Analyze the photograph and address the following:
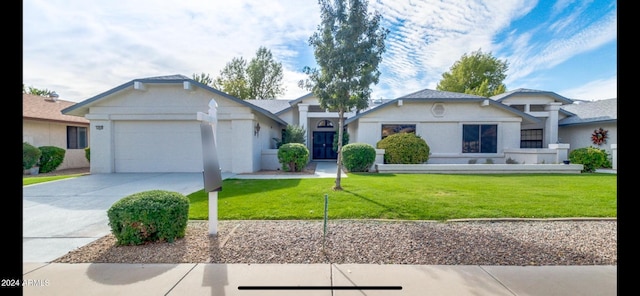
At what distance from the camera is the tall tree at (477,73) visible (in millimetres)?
35875

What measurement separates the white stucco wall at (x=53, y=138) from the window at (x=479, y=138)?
23561 millimetres

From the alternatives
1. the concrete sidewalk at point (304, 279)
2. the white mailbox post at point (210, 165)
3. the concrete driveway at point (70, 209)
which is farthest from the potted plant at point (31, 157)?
the white mailbox post at point (210, 165)

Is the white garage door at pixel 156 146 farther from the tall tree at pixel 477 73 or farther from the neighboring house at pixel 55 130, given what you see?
the tall tree at pixel 477 73

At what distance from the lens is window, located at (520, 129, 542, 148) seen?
765 inches

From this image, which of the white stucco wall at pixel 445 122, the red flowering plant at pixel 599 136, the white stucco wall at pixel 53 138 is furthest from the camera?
the red flowering plant at pixel 599 136

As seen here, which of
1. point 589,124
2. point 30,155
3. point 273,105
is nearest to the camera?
point 30,155

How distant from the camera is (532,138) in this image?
19859 millimetres

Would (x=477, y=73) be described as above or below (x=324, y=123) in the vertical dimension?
above

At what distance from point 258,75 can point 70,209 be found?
33.3 meters

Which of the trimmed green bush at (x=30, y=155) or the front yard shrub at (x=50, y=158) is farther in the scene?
the front yard shrub at (x=50, y=158)

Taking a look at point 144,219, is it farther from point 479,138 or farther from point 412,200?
point 479,138

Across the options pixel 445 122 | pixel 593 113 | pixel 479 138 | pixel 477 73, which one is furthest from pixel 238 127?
pixel 477 73
